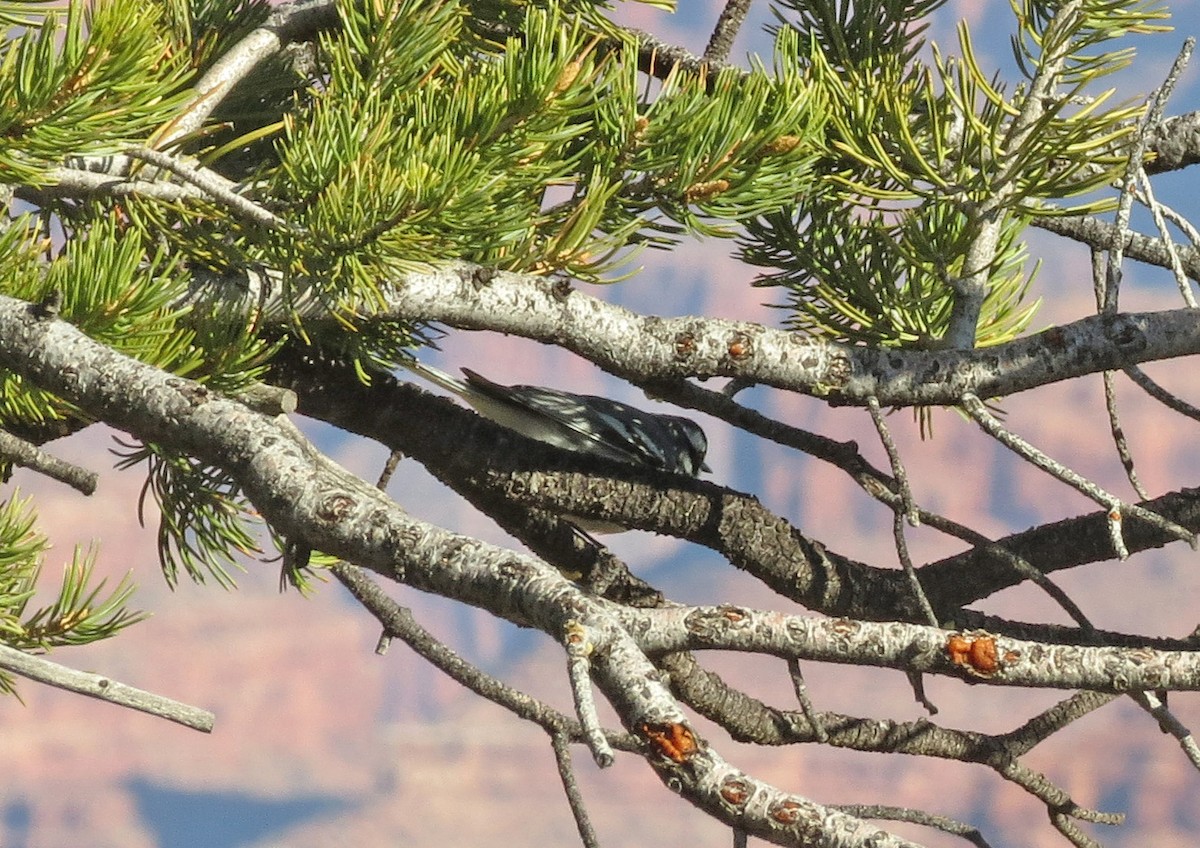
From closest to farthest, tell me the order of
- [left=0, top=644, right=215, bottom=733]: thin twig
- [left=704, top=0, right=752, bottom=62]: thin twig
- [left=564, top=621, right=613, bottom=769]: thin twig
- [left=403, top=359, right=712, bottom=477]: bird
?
[left=564, top=621, right=613, bottom=769]: thin twig, [left=0, top=644, right=215, bottom=733]: thin twig, [left=403, top=359, right=712, bottom=477]: bird, [left=704, top=0, right=752, bottom=62]: thin twig

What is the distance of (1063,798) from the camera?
173 cm

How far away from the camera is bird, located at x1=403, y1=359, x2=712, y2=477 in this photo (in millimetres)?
1800

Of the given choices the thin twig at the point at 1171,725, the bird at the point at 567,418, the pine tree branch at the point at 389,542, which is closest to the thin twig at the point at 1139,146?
the thin twig at the point at 1171,725

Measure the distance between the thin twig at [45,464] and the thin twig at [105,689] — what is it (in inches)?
19.6

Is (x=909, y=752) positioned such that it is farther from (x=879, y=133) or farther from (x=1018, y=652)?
(x=879, y=133)

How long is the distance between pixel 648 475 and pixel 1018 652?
26.6 inches

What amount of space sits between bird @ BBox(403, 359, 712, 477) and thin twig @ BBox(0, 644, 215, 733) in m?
0.68

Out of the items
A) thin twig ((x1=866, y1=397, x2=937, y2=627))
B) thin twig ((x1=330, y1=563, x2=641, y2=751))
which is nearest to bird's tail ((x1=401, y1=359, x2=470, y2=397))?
thin twig ((x1=330, y1=563, x2=641, y2=751))

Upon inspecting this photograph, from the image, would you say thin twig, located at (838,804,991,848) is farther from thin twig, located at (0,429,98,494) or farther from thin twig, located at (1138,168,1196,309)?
thin twig, located at (0,429,98,494)

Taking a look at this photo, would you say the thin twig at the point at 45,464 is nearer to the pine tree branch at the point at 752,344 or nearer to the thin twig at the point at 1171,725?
the pine tree branch at the point at 752,344

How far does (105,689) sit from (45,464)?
609 mm

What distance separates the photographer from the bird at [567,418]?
1800mm

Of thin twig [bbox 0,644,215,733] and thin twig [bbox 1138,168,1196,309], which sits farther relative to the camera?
thin twig [bbox 1138,168,1196,309]

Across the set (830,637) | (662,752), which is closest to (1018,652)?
(830,637)
